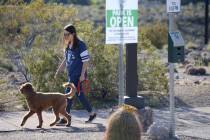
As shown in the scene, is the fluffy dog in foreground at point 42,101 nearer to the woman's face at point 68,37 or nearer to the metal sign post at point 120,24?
the woman's face at point 68,37

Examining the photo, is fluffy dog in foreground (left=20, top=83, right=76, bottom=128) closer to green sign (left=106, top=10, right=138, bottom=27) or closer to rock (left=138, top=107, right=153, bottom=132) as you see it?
rock (left=138, top=107, right=153, bottom=132)

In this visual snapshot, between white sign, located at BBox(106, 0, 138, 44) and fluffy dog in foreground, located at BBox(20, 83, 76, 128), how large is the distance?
5.64 feet

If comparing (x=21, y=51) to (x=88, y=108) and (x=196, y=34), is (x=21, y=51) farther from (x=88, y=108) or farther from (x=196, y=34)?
(x=196, y=34)

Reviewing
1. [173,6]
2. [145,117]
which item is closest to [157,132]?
[145,117]

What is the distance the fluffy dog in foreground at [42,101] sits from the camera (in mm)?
12820

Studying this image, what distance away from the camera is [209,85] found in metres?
20.9

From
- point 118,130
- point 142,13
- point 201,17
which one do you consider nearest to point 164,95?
point 118,130

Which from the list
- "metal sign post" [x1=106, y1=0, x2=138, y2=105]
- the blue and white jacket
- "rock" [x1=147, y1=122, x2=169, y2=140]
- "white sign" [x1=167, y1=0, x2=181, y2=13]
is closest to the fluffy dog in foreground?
the blue and white jacket

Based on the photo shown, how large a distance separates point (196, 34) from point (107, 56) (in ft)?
162

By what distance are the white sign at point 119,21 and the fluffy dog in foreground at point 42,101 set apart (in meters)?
1.72

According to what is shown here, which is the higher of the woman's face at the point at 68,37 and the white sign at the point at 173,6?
the white sign at the point at 173,6

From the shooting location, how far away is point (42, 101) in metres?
12.9

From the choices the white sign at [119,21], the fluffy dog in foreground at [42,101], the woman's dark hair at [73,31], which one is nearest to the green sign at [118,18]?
the white sign at [119,21]

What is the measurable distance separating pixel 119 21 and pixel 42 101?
7.38 ft
